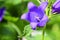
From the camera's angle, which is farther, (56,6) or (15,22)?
(15,22)

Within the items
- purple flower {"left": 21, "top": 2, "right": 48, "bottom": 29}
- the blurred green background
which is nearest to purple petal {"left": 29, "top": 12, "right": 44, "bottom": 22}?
purple flower {"left": 21, "top": 2, "right": 48, "bottom": 29}

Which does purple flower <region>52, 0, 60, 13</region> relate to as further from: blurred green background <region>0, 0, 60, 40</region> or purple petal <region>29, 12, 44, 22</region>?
blurred green background <region>0, 0, 60, 40</region>

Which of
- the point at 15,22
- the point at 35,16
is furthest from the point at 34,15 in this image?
the point at 15,22

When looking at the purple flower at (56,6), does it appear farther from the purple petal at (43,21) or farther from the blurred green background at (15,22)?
the blurred green background at (15,22)

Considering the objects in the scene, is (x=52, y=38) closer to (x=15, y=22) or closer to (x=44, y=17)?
(x=15, y=22)

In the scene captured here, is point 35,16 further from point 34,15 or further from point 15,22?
point 15,22

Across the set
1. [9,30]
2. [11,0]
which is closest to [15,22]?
[9,30]

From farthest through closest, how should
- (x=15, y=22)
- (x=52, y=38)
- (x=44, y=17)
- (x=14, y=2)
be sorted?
1. (x=14, y=2)
2. (x=15, y=22)
3. (x=52, y=38)
4. (x=44, y=17)

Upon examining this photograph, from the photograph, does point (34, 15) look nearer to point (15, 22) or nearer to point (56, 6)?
point (56, 6)

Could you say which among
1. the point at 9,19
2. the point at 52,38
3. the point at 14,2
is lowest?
the point at 52,38
